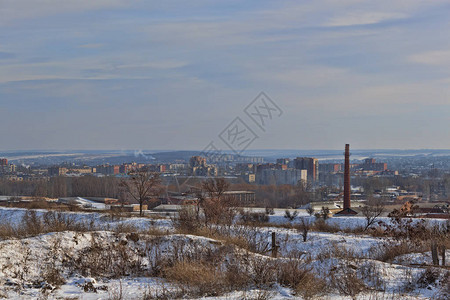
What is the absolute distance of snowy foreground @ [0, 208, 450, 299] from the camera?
8.13 meters

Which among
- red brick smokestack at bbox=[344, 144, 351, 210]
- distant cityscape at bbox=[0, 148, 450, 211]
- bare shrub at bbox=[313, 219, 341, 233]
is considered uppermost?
red brick smokestack at bbox=[344, 144, 351, 210]

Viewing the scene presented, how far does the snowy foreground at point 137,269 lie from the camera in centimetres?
813

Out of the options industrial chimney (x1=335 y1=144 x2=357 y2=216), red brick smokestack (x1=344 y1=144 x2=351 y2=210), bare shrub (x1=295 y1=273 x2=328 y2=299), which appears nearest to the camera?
bare shrub (x1=295 y1=273 x2=328 y2=299)

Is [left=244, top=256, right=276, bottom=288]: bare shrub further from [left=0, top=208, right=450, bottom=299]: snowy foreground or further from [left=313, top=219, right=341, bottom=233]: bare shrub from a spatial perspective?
[left=313, top=219, right=341, bottom=233]: bare shrub

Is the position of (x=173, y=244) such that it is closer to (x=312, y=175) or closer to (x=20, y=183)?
(x=20, y=183)

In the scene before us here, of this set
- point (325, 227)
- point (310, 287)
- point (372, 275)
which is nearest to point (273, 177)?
point (325, 227)

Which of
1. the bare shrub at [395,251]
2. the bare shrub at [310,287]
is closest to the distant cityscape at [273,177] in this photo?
the bare shrub at [395,251]

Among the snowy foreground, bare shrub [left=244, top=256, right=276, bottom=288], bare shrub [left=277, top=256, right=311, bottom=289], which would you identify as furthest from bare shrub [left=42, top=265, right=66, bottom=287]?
bare shrub [left=277, top=256, right=311, bottom=289]

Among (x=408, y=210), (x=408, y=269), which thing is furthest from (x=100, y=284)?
(x=408, y=210)

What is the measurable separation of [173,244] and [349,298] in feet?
14.0

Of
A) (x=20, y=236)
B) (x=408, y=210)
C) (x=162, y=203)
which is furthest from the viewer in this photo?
(x=162, y=203)

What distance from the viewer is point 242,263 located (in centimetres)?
962

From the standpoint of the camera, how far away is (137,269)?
983cm

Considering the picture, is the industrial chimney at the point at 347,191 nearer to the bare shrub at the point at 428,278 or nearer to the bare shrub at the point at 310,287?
the bare shrub at the point at 428,278
